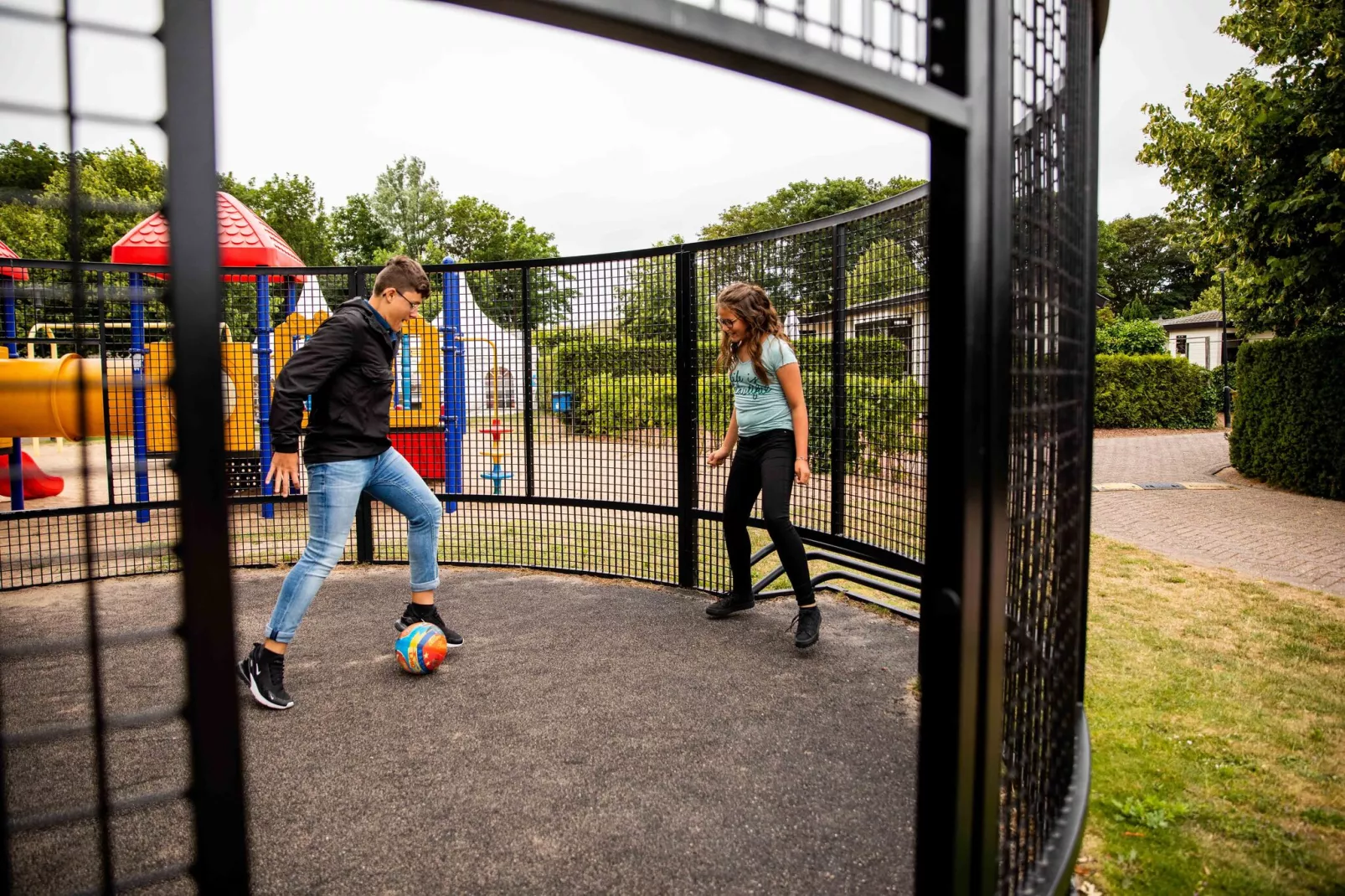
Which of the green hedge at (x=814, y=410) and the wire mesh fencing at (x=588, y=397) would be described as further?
the wire mesh fencing at (x=588, y=397)

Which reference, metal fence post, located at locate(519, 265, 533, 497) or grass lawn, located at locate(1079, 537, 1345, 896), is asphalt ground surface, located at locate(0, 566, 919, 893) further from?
metal fence post, located at locate(519, 265, 533, 497)

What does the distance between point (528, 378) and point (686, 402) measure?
145 cm

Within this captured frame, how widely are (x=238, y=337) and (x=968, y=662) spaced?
8378mm

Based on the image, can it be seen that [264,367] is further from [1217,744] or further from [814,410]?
[1217,744]

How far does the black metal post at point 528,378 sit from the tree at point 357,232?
55551 millimetres

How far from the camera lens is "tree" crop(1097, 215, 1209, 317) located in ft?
250

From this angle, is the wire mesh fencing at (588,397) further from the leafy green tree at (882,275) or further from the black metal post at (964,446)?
the black metal post at (964,446)

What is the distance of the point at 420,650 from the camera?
4.25 m

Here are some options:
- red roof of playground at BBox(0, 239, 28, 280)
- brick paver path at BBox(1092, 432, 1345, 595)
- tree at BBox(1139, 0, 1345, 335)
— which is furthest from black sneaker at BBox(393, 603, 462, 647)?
tree at BBox(1139, 0, 1345, 335)

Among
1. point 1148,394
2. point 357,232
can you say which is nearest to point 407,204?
point 357,232

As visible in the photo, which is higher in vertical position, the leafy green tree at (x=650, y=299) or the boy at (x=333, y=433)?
the leafy green tree at (x=650, y=299)

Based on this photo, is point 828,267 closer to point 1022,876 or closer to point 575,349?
point 575,349

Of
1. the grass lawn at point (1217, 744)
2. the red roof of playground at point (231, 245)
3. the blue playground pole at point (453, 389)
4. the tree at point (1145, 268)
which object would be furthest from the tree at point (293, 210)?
the tree at point (1145, 268)

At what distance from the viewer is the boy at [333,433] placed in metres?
3.88
